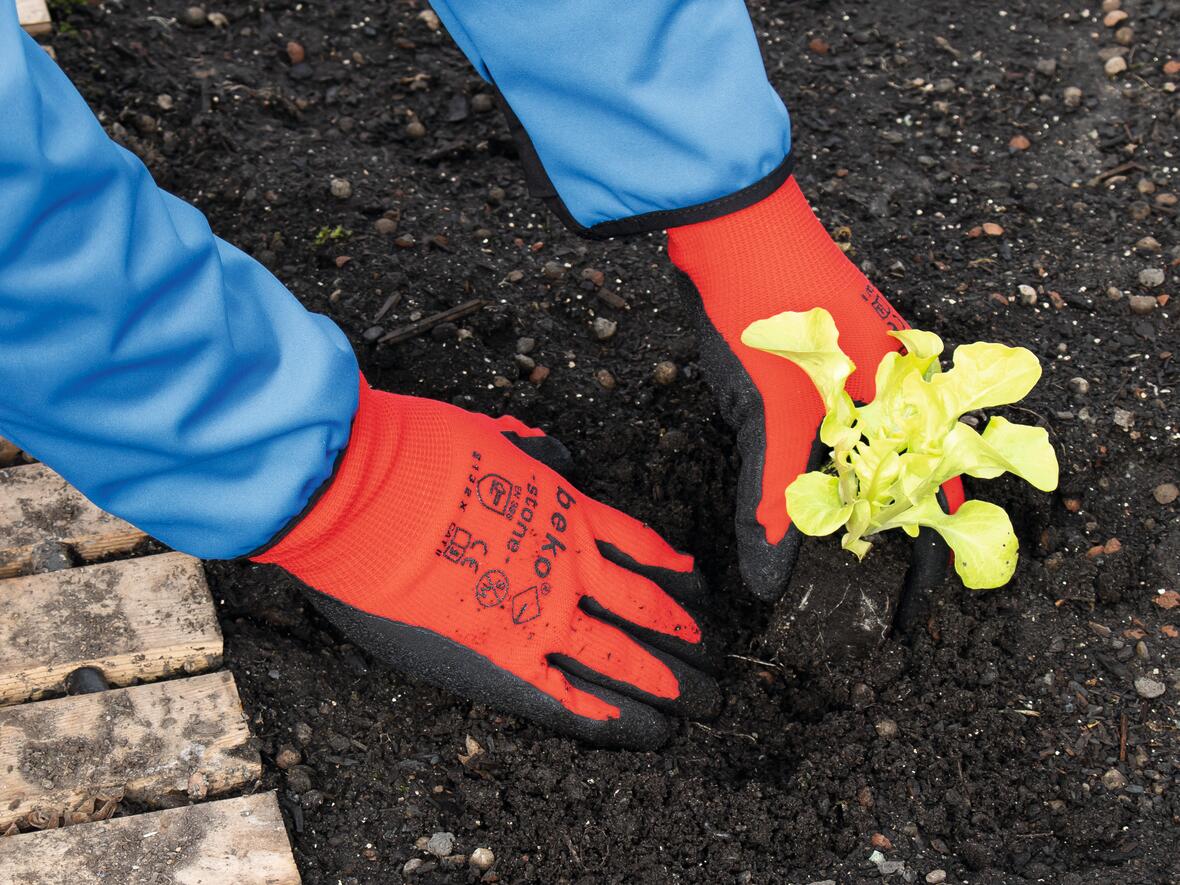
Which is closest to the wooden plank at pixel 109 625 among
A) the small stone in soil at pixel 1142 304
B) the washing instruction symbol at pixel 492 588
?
the washing instruction symbol at pixel 492 588

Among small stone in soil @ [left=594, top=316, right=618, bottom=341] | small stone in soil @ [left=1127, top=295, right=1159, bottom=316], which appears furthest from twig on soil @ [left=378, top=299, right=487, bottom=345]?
small stone in soil @ [left=1127, top=295, right=1159, bottom=316]

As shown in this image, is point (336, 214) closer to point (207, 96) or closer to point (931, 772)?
point (207, 96)

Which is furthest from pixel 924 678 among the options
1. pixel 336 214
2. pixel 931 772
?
pixel 336 214

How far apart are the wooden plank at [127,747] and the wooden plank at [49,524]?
0.30m

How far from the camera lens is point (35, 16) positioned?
278 centimetres

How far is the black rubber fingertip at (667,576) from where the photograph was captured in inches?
79.4

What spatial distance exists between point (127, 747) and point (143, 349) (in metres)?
0.71

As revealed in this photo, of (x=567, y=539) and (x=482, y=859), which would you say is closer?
(x=482, y=859)

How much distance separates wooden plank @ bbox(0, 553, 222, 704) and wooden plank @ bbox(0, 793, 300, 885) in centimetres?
27

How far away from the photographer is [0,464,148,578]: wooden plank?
6.73 ft

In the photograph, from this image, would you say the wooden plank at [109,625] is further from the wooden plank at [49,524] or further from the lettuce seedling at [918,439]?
the lettuce seedling at [918,439]

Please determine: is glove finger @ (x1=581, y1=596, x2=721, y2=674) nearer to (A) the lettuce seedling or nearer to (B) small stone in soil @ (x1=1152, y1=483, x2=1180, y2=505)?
(A) the lettuce seedling

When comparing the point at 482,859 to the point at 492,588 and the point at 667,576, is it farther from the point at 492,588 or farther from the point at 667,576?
the point at 667,576

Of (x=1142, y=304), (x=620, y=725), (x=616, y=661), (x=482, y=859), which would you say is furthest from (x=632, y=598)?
(x=1142, y=304)
